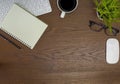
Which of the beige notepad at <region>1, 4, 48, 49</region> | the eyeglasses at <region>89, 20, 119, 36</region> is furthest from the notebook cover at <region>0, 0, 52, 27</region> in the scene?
the eyeglasses at <region>89, 20, 119, 36</region>

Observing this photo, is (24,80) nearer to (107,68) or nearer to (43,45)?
(43,45)

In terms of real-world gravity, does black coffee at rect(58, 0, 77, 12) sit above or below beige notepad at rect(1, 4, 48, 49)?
above

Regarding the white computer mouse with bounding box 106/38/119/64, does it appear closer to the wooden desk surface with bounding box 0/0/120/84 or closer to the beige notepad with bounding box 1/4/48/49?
the wooden desk surface with bounding box 0/0/120/84

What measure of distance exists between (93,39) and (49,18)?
0.55ft

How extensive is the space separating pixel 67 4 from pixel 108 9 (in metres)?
0.14

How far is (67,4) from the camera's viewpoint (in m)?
1.02

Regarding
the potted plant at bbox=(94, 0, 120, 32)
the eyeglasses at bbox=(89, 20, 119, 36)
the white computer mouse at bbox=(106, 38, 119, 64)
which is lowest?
the white computer mouse at bbox=(106, 38, 119, 64)

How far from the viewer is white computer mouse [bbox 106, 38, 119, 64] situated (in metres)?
1.05

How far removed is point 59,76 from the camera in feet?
3.47

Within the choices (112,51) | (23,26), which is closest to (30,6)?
(23,26)

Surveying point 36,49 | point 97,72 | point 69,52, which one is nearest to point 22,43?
point 36,49

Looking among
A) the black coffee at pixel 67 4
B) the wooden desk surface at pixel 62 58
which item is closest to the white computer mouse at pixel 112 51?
the wooden desk surface at pixel 62 58

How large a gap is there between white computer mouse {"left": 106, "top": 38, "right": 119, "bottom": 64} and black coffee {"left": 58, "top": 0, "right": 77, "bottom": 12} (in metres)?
0.17

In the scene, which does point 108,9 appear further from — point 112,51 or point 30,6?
point 30,6
